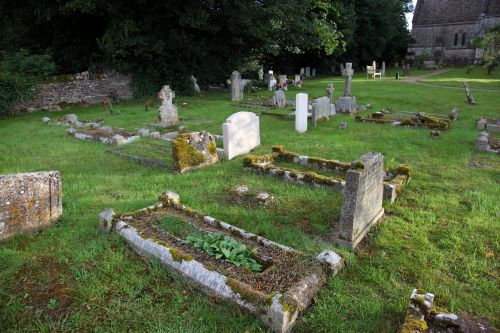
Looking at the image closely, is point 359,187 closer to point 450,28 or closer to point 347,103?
point 347,103

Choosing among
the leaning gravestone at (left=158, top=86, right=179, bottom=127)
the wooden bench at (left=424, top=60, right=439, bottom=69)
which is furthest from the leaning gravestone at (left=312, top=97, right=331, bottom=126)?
the wooden bench at (left=424, top=60, right=439, bottom=69)

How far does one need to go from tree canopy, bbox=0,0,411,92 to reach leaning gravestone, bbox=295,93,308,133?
1243 centimetres

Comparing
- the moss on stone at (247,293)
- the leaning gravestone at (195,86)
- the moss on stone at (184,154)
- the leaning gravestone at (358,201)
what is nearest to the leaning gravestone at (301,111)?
the moss on stone at (184,154)

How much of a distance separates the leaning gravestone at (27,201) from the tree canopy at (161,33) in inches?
665

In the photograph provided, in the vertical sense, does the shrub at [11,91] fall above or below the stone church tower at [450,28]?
below

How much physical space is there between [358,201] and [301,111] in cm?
734

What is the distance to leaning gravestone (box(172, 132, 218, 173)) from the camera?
813 centimetres

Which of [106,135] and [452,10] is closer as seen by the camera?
[106,135]

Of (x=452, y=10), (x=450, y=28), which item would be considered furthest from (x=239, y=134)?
(x=452, y=10)

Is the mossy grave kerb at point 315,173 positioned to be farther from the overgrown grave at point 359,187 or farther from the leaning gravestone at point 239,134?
the leaning gravestone at point 239,134

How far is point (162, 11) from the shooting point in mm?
22016

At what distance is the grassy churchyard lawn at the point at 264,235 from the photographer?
3646mm

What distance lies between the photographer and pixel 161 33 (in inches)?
885

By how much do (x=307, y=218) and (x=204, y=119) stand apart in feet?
32.7
